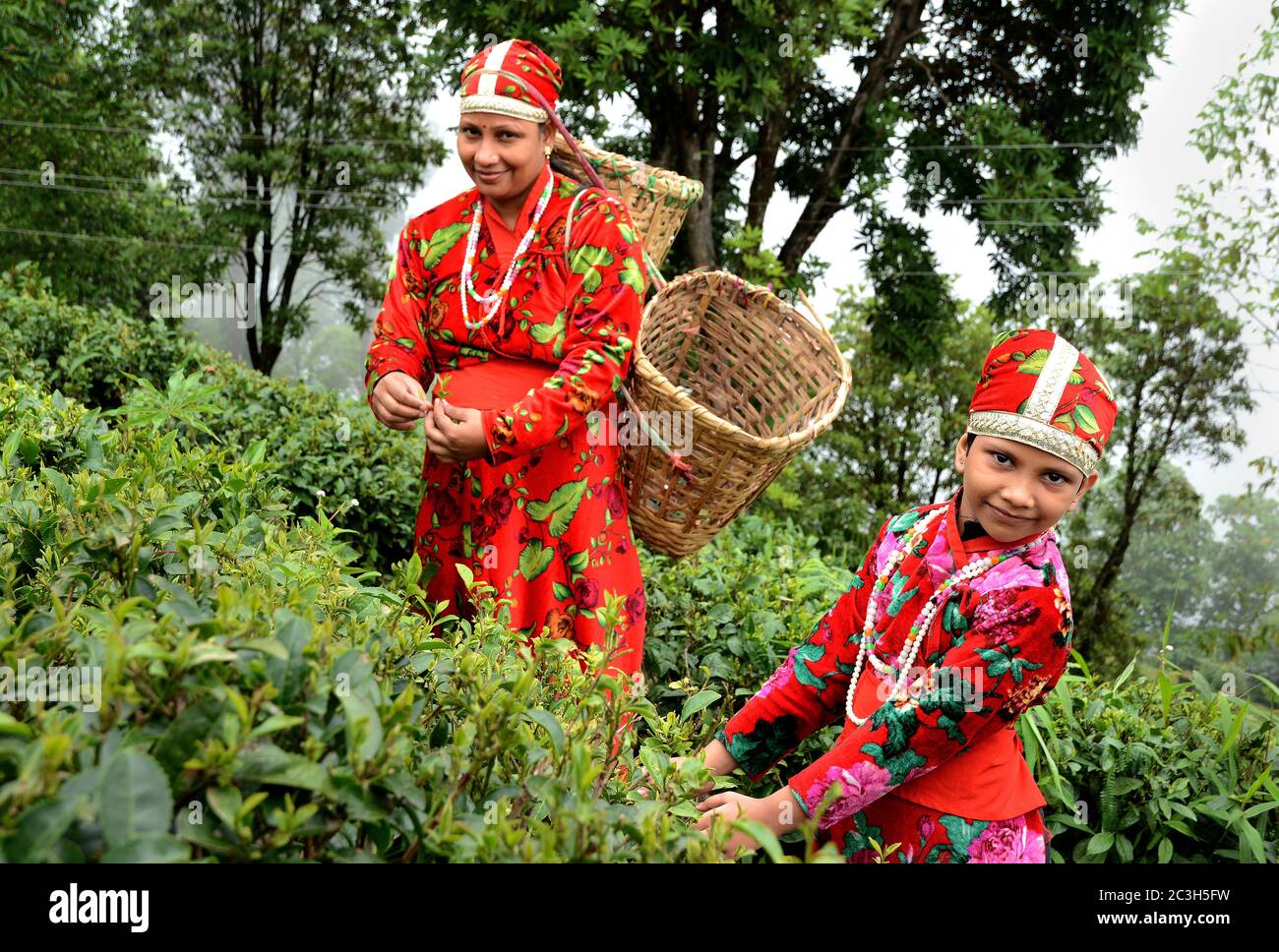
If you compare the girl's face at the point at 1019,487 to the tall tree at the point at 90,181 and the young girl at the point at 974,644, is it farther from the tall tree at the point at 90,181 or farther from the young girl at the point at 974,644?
the tall tree at the point at 90,181

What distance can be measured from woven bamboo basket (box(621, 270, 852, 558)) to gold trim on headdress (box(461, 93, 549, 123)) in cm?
72

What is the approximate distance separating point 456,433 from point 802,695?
117 cm

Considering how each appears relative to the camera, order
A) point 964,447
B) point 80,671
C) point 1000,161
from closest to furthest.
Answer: point 80,671 → point 964,447 → point 1000,161

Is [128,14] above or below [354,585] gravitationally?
above

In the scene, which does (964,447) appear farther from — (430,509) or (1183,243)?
(1183,243)

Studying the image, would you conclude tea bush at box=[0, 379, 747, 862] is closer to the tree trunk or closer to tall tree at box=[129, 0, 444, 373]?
the tree trunk

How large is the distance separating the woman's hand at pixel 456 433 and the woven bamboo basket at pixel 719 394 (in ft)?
1.61

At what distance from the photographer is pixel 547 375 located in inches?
126

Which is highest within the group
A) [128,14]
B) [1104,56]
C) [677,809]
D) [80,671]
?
[128,14]

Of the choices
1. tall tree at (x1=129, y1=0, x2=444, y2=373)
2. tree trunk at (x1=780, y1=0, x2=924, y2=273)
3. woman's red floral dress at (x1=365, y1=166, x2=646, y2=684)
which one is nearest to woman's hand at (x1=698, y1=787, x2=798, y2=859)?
woman's red floral dress at (x1=365, y1=166, x2=646, y2=684)

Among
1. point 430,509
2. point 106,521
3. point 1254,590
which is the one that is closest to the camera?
point 106,521

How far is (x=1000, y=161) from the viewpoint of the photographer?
9.52 m
